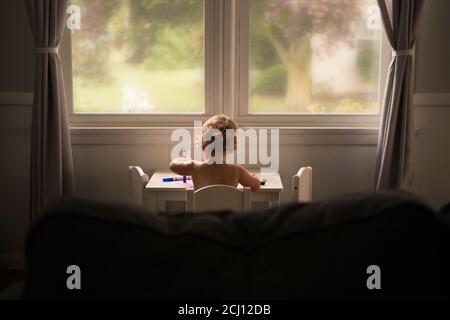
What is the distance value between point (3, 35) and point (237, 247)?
9.54 ft

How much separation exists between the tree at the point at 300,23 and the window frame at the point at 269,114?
122 mm

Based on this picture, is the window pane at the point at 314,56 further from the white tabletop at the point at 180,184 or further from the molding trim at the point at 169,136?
the white tabletop at the point at 180,184

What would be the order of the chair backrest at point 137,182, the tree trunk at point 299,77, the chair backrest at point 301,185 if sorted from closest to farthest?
the chair backrest at point 301,185 → the chair backrest at point 137,182 → the tree trunk at point 299,77

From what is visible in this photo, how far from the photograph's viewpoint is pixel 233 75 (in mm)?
3701

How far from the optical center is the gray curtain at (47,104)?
3.41 metres

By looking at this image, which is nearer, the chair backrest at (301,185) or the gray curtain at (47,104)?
the chair backrest at (301,185)

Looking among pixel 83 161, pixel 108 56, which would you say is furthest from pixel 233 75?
pixel 83 161

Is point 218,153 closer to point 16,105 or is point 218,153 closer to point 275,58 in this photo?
point 275,58

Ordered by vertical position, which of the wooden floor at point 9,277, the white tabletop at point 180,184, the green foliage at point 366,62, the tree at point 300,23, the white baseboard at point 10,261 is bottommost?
the wooden floor at point 9,277

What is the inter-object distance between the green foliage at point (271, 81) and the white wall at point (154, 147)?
0.26 m

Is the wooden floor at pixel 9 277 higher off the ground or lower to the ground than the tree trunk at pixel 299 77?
lower

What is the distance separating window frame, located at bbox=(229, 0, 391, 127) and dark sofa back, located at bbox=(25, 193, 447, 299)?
2.68 m

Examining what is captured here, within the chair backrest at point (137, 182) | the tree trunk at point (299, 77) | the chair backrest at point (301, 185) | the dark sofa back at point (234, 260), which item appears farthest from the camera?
the tree trunk at point (299, 77)

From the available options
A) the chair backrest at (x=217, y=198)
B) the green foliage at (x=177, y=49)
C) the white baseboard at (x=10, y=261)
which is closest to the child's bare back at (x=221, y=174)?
the chair backrest at (x=217, y=198)
